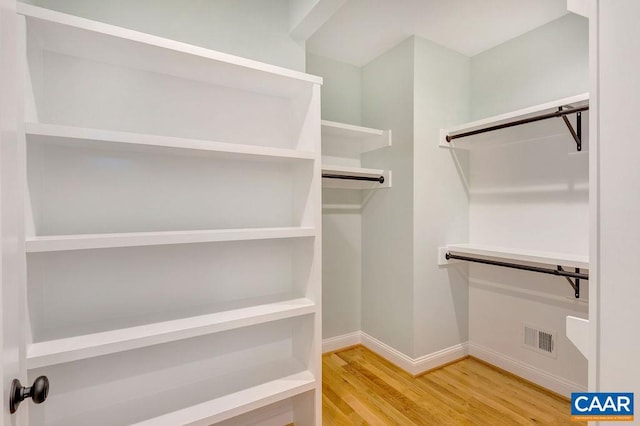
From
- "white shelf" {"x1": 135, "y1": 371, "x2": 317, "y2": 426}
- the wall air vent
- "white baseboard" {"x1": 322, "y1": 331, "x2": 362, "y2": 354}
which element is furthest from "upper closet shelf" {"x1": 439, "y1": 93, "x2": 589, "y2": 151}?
"white shelf" {"x1": 135, "y1": 371, "x2": 317, "y2": 426}

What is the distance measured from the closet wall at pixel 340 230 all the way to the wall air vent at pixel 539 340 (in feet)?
4.28

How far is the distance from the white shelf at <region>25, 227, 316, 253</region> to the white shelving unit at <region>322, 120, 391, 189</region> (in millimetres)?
981

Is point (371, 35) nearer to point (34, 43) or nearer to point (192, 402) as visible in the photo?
point (34, 43)

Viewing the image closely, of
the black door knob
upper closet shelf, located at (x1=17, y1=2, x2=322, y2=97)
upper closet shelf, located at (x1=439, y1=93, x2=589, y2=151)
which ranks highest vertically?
upper closet shelf, located at (x1=17, y1=2, x2=322, y2=97)

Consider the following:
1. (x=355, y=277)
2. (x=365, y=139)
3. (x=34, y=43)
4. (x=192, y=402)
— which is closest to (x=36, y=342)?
(x=192, y=402)

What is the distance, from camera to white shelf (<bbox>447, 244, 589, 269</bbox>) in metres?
1.66

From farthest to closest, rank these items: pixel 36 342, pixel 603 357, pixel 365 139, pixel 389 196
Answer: pixel 365 139 → pixel 389 196 → pixel 36 342 → pixel 603 357

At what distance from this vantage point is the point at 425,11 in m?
1.96

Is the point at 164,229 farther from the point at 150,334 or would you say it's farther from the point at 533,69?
the point at 533,69

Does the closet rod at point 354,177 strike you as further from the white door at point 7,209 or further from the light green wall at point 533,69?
the white door at point 7,209

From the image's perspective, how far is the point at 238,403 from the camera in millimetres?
1328

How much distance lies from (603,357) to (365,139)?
89.1 inches

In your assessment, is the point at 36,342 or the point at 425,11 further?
the point at 425,11

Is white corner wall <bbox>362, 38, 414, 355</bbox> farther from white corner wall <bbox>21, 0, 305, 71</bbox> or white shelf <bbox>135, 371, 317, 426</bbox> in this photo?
white shelf <bbox>135, 371, 317, 426</bbox>
